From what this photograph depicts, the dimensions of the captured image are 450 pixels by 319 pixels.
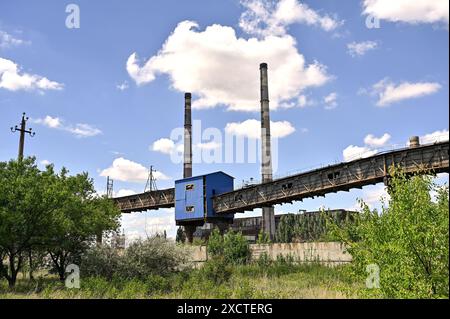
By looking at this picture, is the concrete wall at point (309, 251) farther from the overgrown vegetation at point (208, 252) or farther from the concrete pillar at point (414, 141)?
the concrete pillar at point (414, 141)

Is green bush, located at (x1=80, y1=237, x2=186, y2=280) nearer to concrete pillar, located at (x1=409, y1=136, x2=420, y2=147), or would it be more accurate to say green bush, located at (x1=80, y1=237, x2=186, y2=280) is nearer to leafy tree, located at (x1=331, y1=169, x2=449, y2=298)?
leafy tree, located at (x1=331, y1=169, x2=449, y2=298)

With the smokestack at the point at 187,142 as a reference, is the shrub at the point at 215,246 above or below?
below

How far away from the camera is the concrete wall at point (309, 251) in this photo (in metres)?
23.3

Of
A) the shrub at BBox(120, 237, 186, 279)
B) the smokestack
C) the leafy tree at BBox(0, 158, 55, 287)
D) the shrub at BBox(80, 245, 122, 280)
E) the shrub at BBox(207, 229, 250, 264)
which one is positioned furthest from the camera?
the smokestack

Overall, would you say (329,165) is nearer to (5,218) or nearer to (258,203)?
(258,203)

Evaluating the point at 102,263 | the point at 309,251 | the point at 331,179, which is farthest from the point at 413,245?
the point at 331,179

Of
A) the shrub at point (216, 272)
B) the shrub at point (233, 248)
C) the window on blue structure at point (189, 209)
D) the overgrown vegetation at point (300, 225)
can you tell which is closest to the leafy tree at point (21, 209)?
the shrub at point (216, 272)

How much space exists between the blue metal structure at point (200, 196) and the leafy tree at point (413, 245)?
3069 centimetres

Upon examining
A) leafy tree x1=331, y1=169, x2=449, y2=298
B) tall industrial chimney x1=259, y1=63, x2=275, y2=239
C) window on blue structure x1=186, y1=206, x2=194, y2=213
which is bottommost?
leafy tree x1=331, y1=169, x2=449, y2=298

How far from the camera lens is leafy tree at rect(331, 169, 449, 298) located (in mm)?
8328

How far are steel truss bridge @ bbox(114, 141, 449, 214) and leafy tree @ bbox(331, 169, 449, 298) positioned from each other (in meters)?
9.84

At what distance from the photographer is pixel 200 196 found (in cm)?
4025

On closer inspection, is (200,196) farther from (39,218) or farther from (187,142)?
(39,218)

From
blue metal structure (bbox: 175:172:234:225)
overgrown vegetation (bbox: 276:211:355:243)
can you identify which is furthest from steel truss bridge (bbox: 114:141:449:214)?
overgrown vegetation (bbox: 276:211:355:243)
